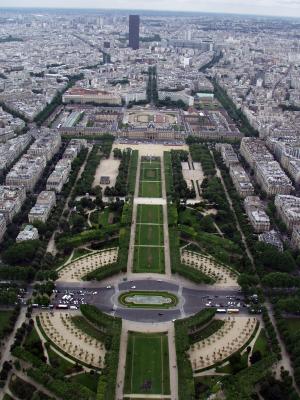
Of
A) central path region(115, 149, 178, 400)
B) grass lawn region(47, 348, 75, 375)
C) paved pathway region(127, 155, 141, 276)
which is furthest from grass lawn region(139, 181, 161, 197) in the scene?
grass lawn region(47, 348, 75, 375)

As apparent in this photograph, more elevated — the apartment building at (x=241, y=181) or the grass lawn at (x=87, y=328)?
the apartment building at (x=241, y=181)

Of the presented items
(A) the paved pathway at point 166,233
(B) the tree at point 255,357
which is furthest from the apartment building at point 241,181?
(B) the tree at point 255,357

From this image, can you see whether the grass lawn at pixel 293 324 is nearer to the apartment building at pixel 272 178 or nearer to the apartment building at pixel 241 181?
the apartment building at pixel 241 181

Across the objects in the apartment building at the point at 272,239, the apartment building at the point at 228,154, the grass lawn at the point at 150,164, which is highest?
the apartment building at the point at 228,154

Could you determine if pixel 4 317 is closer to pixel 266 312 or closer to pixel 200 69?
pixel 266 312

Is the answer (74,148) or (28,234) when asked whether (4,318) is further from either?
(74,148)

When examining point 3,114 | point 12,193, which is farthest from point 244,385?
point 3,114

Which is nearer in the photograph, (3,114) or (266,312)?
(266,312)

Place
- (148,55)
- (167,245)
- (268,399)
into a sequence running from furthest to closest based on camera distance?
(148,55)
(167,245)
(268,399)
